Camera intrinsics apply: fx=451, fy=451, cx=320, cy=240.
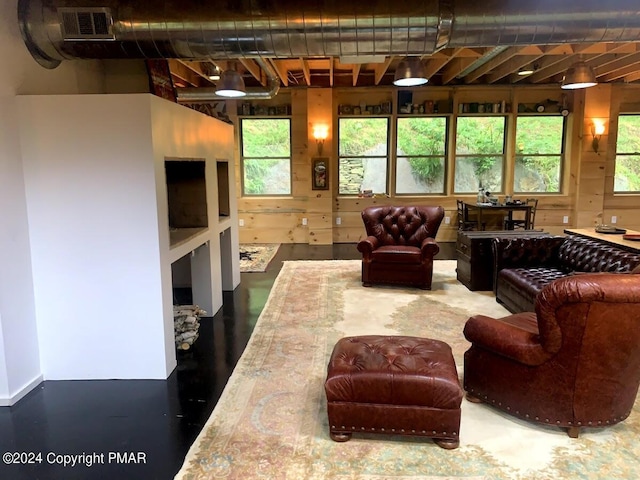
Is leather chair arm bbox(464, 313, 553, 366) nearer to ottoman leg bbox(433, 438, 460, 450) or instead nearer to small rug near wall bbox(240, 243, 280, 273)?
ottoman leg bbox(433, 438, 460, 450)

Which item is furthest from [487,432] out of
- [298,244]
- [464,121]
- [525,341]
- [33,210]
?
[464,121]

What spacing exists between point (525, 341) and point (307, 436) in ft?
4.12

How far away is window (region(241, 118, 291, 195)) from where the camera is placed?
8.47 m

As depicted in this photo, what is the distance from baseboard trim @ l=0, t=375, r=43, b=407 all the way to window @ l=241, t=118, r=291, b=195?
5852 mm

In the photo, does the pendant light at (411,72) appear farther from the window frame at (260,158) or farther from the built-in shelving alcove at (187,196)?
the window frame at (260,158)

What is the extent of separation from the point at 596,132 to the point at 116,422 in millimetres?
8533

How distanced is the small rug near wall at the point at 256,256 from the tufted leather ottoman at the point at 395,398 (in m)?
4.09

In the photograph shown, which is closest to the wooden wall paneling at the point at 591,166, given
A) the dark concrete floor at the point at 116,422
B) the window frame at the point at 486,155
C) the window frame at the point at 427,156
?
the window frame at the point at 486,155

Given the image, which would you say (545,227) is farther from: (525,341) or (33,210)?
(33,210)

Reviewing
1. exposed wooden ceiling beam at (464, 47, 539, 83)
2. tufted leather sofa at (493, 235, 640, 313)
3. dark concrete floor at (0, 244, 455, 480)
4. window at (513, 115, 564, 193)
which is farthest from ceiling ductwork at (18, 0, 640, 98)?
window at (513, 115, 564, 193)

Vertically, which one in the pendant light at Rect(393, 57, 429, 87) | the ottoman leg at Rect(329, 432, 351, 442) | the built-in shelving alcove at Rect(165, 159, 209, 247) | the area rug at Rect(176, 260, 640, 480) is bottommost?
the area rug at Rect(176, 260, 640, 480)

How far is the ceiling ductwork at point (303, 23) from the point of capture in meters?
2.89

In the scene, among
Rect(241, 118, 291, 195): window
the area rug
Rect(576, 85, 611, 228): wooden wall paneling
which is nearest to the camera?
the area rug

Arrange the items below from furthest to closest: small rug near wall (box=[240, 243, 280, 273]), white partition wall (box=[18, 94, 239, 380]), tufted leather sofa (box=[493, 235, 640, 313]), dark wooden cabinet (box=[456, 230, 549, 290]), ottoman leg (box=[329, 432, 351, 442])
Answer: small rug near wall (box=[240, 243, 280, 273])
dark wooden cabinet (box=[456, 230, 549, 290])
tufted leather sofa (box=[493, 235, 640, 313])
white partition wall (box=[18, 94, 239, 380])
ottoman leg (box=[329, 432, 351, 442])
